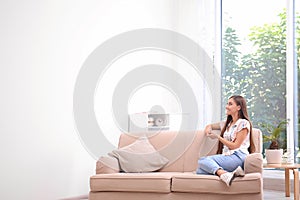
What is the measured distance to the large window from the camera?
591cm

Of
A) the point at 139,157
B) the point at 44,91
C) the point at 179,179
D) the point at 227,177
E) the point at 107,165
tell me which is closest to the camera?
the point at 227,177

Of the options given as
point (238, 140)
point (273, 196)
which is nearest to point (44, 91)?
point (238, 140)

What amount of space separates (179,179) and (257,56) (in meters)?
2.69

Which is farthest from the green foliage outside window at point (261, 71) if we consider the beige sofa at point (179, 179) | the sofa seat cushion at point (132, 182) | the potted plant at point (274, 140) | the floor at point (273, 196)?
the sofa seat cushion at point (132, 182)

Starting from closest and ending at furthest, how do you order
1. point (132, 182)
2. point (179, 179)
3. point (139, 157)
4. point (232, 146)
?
1. point (179, 179)
2. point (132, 182)
3. point (232, 146)
4. point (139, 157)

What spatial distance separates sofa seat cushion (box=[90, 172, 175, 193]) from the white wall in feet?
2.82

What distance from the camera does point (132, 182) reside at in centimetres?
413

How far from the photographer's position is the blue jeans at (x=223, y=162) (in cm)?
410

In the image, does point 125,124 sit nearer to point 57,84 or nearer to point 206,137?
point 57,84

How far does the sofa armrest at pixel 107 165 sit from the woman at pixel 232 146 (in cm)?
79

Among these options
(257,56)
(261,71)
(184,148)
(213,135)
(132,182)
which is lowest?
(132,182)

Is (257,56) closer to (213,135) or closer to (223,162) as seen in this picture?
(213,135)

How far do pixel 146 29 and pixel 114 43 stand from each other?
666 millimetres

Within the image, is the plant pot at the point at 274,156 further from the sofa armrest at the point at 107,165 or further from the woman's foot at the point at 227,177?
the sofa armrest at the point at 107,165
